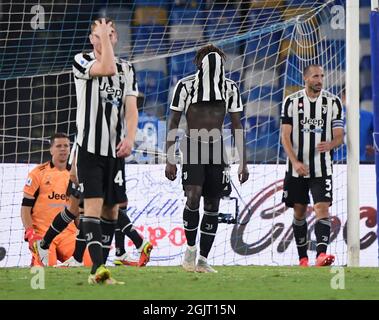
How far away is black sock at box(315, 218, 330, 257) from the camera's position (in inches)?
416

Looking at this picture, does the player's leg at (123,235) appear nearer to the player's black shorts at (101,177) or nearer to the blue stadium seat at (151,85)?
the player's black shorts at (101,177)

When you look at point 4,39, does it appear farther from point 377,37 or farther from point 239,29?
point 377,37

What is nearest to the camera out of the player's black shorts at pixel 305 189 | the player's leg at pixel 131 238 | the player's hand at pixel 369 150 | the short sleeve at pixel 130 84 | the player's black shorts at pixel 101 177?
the player's black shorts at pixel 101 177

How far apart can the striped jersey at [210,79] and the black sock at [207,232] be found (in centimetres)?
96

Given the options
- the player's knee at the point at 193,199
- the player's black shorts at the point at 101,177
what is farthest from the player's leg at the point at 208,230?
the player's black shorts at the point at 101,177

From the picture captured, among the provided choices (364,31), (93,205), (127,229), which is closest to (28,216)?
(127,229)

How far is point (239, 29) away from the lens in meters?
14.0

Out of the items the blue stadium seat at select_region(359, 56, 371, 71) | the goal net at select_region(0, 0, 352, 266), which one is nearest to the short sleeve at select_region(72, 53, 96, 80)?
the goal net at select_region(0, 0, 352, 266)

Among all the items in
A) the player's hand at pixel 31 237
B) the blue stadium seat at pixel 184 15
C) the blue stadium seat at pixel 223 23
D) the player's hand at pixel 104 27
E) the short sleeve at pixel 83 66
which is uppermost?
the blue stadium seat at pixel 184 15

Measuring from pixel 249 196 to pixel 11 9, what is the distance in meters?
4.26

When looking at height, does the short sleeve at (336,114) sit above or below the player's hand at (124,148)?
above

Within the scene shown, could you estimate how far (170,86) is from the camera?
1524 centimetres

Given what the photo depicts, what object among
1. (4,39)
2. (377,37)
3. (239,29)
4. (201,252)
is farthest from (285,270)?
(4,39)

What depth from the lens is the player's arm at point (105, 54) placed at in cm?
736
